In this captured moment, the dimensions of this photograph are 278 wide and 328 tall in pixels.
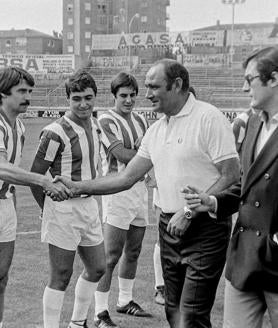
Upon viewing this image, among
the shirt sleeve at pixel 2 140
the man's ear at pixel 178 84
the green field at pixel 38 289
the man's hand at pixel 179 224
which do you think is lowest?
the green field at pixel 38 289

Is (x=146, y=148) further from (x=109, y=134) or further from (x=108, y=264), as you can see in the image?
(x=108, y=264)

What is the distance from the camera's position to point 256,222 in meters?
3.62

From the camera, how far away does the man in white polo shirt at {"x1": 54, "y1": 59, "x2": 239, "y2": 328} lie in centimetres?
430

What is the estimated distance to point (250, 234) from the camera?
3646 millimetres

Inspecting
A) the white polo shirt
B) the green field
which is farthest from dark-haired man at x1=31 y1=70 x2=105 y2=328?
the white polo shirt

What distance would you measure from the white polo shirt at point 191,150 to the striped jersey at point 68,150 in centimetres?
100

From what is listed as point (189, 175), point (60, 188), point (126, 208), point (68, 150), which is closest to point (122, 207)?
point (126, 208)

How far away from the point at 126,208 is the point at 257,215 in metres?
2.70

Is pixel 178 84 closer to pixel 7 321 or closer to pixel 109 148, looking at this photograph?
pixel 109 148

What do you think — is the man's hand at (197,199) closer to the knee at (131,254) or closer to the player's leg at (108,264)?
the player's leg at (108,264)

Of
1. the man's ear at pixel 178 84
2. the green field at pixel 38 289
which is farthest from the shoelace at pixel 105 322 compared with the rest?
the man's ear at pixel 178 84

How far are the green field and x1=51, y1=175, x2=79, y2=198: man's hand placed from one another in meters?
1.54

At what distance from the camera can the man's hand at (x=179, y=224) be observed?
4258 mm

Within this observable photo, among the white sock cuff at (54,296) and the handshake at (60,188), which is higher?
the handshake at (60,188)
